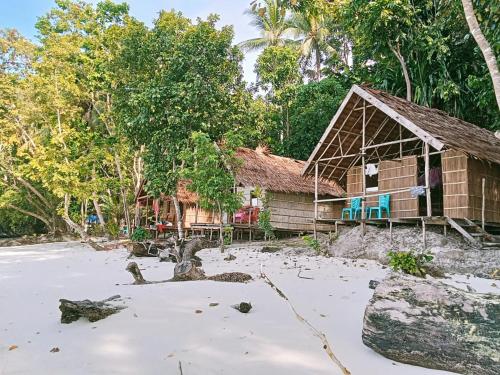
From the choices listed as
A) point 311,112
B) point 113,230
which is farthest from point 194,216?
point 311,112

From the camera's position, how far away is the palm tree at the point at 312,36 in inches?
1129

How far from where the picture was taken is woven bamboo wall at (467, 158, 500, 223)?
9562mm

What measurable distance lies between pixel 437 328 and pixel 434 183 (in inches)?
348

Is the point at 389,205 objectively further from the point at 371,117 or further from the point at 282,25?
the point at 282,25

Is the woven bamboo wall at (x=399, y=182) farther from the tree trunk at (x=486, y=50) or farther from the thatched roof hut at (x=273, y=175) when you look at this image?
the tree trunk at (x=486, y=50)

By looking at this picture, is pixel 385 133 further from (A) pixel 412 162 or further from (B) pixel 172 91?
(B) pixel 172 91

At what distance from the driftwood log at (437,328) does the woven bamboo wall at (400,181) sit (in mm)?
7545

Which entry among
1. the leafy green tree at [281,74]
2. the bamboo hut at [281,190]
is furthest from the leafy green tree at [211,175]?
the leafy green tree at [281,74]

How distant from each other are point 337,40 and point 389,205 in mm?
21344

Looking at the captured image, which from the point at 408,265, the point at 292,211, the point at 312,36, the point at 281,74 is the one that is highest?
the point at 312,36

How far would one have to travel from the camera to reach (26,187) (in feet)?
73.0

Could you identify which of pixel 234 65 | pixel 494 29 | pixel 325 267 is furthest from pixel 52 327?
pixel 234 65

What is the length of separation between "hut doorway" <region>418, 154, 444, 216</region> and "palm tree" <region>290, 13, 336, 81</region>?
1873cm

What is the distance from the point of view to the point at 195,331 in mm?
3746
